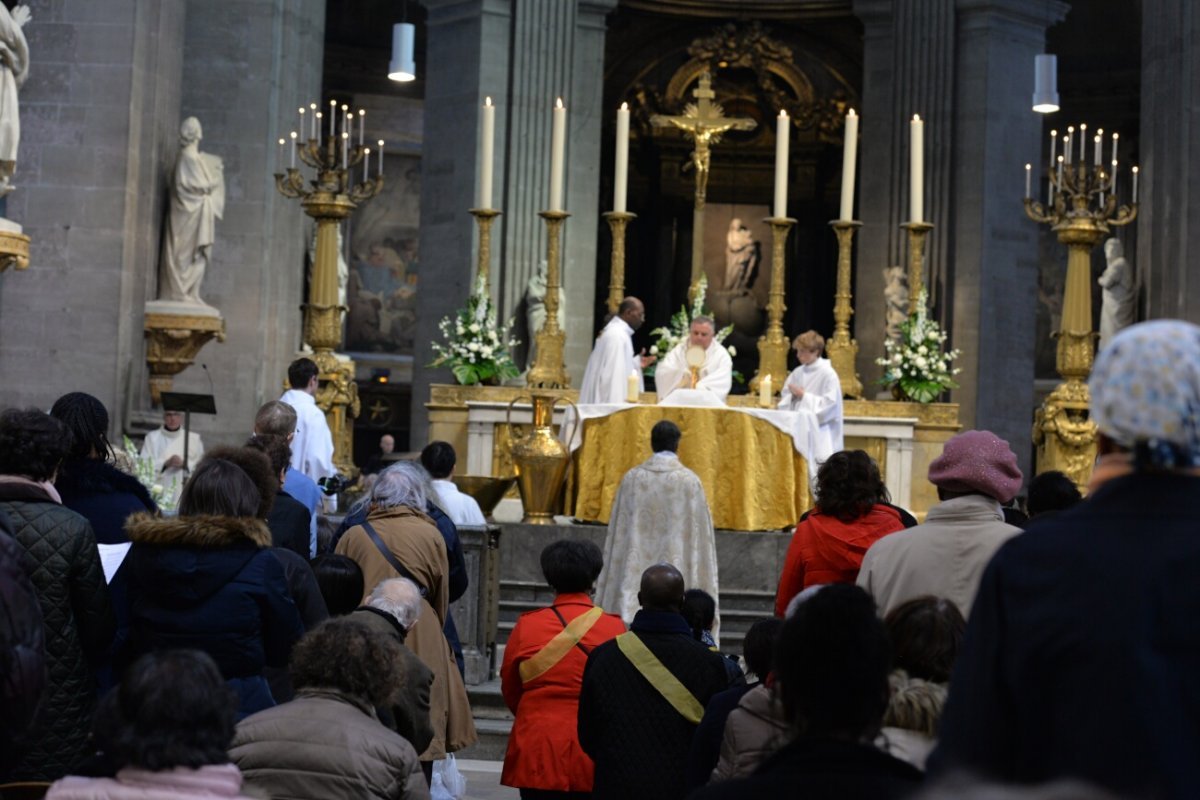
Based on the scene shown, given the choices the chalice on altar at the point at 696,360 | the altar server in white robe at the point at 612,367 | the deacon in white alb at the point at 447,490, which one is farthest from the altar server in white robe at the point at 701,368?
the deacon in white alb at the point at 447,490

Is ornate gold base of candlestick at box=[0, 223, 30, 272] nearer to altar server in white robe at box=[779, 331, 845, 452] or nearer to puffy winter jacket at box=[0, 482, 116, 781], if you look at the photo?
altar server in white robe at box=[779, 331, 845, 452]

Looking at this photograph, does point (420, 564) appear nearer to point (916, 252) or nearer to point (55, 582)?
point (55, 582)

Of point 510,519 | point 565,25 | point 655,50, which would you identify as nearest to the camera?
point 510,519

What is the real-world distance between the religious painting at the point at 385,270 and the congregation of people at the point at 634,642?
22118 mm

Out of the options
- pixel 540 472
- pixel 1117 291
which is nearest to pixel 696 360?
→ pixel 540 472

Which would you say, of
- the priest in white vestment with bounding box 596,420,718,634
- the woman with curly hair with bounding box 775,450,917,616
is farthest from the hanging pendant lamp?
the woman with curly hair with bounding box 775,450,917,616

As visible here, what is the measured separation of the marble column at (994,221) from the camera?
22.0 m

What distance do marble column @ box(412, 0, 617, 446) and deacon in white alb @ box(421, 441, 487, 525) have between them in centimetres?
1167

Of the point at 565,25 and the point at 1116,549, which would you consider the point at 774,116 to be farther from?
the point at 1116,549

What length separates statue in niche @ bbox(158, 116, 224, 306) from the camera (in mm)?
16203

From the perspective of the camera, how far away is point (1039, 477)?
6559mm

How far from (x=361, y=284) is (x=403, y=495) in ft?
75.9

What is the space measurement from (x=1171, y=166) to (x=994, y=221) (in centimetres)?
368

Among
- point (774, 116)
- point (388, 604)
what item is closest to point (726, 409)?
point (388, 604)
